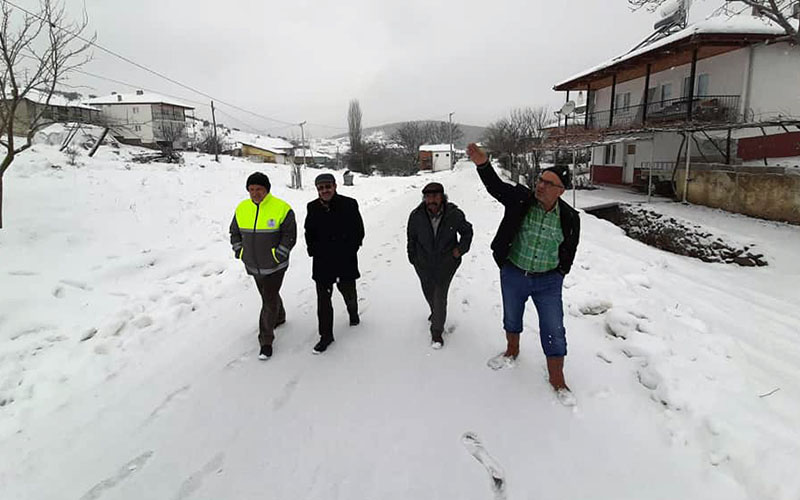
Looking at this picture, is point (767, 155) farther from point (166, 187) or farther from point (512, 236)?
point (166, 187)

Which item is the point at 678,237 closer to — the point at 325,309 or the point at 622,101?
the point at 325,309

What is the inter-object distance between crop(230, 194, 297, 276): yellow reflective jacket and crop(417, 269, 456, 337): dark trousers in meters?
1.50

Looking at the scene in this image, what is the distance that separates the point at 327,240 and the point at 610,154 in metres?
26.0

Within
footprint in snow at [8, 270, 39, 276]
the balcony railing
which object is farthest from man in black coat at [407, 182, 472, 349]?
the balcony railing

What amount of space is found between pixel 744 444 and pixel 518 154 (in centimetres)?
2887

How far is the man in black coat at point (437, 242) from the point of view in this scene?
4070 millimetres

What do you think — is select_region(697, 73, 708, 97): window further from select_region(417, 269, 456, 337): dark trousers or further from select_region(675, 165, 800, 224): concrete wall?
select_region(417, 269, 456, 337): dark trousers

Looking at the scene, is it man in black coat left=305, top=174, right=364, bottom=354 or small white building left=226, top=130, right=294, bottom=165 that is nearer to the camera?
man in black coat left=305, top=174, right=364, bottom=354

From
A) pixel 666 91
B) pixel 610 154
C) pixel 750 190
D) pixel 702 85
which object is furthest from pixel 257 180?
pixel 610 154

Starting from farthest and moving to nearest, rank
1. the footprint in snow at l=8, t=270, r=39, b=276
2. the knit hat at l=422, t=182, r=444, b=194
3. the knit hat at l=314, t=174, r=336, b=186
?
the footprint in snow at l=8, t=270, r=39, b=276 < the knit hat at l=314, t=174, r=336, b=186 < the knit hat at l=422, t=182, r=444, b=194

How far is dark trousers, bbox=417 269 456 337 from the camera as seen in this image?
165 inches

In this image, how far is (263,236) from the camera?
4074 millimetres

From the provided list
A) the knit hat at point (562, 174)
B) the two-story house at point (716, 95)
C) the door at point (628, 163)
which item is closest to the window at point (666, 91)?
the two-story house at point (716, 95)

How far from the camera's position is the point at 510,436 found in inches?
117
